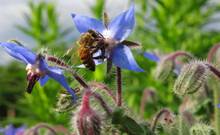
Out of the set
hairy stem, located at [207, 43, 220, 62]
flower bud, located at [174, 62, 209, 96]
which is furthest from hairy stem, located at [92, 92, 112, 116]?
hairy stem, located at [207, 43, 220, 62]

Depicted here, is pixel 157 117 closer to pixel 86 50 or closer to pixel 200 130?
pixel 200 130

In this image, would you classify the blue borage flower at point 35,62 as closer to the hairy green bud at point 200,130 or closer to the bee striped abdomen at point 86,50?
the bee striped abdomen at point 86,50

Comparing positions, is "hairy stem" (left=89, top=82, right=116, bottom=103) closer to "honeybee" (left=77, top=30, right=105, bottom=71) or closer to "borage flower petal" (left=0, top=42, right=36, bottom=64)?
"honeybee" (left=77, top=30, right=105, bottom=71)

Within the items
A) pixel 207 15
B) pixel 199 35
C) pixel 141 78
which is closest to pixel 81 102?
pixel 141 78

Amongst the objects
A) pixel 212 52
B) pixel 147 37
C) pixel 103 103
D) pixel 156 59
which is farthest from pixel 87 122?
pixel 147 37

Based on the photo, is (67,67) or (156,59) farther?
(156,59)

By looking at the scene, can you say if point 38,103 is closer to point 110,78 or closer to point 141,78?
point 141,78

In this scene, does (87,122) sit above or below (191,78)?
below
